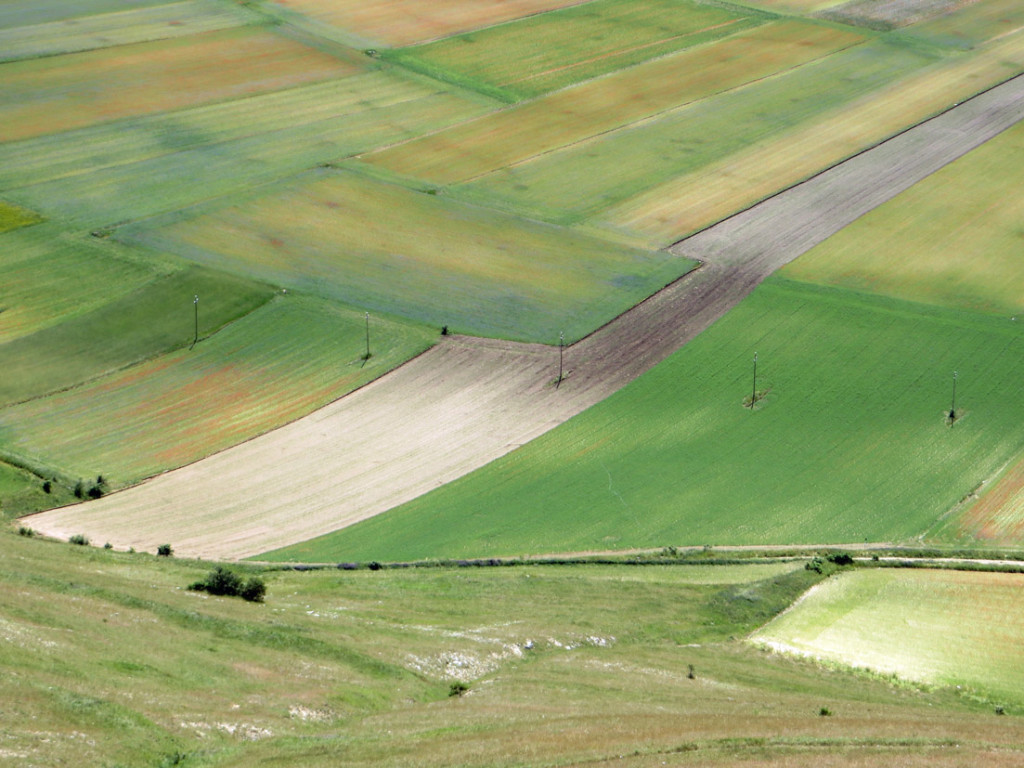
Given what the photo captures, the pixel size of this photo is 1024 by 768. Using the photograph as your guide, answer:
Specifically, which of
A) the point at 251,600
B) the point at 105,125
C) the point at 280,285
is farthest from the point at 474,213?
the point at 251,600

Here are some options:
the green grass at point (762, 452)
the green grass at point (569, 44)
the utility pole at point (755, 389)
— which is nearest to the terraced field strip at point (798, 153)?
the green grass at point (762, 452)

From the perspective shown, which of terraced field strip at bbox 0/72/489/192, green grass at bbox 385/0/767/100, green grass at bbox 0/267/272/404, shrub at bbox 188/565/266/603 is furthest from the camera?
green grass at bbox 385/0/767/100

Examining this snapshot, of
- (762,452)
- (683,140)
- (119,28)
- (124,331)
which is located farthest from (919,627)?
(119,28)

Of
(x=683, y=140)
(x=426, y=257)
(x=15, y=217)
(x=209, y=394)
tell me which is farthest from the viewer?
(x=683, y=140)

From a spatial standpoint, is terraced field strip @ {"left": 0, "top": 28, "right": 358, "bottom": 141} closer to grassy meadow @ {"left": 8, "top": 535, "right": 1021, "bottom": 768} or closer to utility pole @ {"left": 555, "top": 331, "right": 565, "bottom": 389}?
utility pole @ {"left": 555, "top": 331, "right": 565, "bottom": 389}

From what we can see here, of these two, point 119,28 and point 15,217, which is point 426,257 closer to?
point 15,217

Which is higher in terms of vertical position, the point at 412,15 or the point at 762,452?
the point at 412,15

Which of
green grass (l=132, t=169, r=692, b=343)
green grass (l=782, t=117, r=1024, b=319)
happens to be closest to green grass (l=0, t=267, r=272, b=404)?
green grass (l=132, t=169, r=692, b=343)

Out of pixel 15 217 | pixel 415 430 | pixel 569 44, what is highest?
pixel 569 44

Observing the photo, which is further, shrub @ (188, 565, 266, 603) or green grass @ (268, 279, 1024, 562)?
green grass @ (268, 279, 1024, 562)
